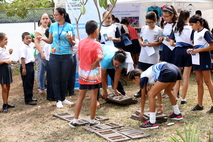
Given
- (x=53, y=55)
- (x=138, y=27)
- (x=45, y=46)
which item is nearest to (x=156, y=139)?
(x=53, y=55)

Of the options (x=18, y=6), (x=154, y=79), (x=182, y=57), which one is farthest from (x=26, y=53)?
(x=18, y=6)

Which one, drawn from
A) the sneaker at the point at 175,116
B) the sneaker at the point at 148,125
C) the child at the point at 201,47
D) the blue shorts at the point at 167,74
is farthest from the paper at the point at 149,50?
the sneaker at the point at 148,125

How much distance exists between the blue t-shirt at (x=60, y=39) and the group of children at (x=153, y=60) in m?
0.78

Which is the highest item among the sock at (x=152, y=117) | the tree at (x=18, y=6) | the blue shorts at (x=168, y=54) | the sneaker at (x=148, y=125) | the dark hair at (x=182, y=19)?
the tree at (x=18, y=6)

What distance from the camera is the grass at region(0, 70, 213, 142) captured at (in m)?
4.73

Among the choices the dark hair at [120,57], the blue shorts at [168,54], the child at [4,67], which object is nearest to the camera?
the dark hair at [120,57]

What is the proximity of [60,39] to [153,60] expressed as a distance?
1.95 metres

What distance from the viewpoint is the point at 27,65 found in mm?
6785

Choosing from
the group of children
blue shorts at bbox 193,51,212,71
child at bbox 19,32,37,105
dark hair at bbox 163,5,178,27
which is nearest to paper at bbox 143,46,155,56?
the group of children

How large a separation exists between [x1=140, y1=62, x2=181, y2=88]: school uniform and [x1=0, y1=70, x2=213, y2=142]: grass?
71cm

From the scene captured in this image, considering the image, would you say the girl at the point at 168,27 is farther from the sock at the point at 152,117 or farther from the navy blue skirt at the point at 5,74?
the navy blue skirt at the point at 5,74

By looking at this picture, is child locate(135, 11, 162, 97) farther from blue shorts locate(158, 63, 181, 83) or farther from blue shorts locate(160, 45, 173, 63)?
blue shorts locate(158, 63, 181, 83)

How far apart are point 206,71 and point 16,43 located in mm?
10268

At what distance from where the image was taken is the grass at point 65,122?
4.73 meters
